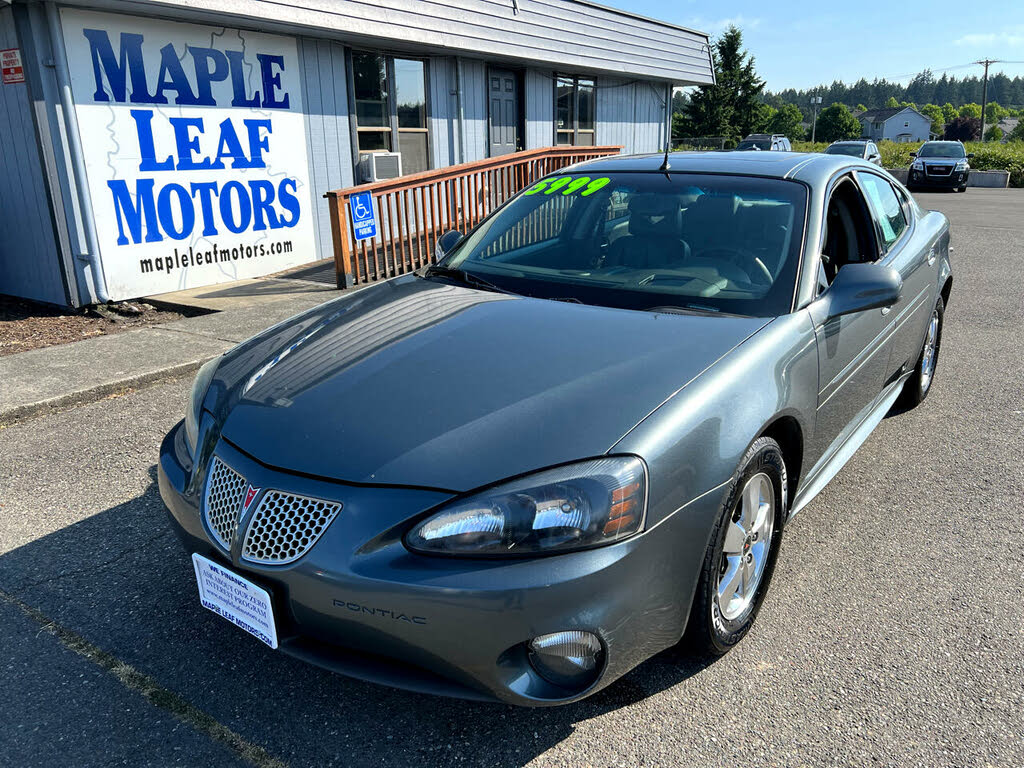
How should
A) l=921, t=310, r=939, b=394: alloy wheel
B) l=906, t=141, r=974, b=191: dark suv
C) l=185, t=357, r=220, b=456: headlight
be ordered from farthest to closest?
l=906, t=141, r=974, b=191: dark suv < l=921, t=310, r=939, b=394: alloy wheel < l=185, t=357, r=220, b=456: headlight

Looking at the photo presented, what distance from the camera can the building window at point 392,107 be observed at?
10125mm

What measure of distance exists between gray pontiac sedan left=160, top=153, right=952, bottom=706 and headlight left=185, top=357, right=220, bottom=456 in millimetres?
18

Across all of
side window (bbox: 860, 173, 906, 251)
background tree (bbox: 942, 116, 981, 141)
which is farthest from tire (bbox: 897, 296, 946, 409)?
background tree (bbox: 942, 116, 981, 141)

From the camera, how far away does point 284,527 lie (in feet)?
6.64

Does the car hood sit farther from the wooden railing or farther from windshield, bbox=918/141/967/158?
windshield, bbox=918/141/967/158

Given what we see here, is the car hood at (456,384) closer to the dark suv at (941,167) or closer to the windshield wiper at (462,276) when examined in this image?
the windshield wiper at (462,276)

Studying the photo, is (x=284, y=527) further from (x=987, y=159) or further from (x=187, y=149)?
(x=987, y=159)

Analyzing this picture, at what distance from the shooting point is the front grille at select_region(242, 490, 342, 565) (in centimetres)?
198

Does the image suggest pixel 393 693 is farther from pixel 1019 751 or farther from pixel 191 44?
pixel 191 44

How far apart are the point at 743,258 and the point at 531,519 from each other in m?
1.67

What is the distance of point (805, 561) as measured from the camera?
10.3 feet

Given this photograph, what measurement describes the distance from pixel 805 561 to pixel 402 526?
192 cm

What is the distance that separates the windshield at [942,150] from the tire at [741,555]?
92.9 ft

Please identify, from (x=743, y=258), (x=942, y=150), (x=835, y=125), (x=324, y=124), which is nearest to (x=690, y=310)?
(x=743, y=258)
